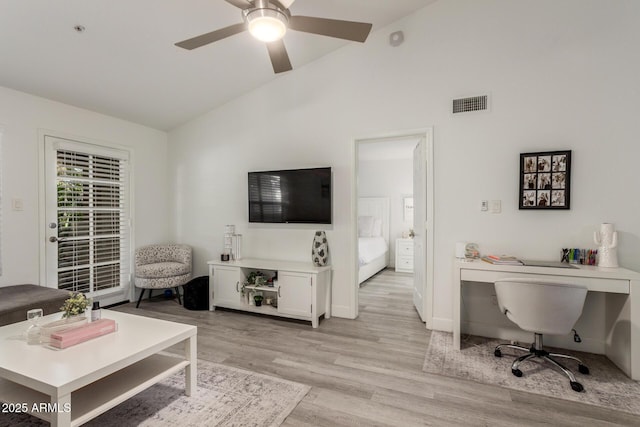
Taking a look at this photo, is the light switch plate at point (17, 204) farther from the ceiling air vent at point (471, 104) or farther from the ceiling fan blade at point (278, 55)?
the ceiling air vent at point (471, 104)

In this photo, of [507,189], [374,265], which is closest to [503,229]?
[507,189]

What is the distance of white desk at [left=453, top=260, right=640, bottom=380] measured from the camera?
2.39 metres

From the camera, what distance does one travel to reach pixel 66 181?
3.71 metres

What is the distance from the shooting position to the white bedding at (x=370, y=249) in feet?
17.4

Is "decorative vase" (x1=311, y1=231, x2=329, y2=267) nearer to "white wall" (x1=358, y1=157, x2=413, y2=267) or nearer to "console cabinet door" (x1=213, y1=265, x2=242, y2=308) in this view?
"console cabinet door" (x1=213, y1=265, x2=242, y2=308)

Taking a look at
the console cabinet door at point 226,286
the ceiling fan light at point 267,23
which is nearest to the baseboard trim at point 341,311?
the console cabinet door at point 226,286

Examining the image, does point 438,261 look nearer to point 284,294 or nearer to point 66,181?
point 284,294

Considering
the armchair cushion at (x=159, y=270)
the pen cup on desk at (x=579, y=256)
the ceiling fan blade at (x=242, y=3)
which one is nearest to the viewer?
the ceiling fan blade at (x=242, y=3)

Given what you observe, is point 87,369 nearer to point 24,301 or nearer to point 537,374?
point 24,301

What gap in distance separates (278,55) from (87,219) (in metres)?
3.25

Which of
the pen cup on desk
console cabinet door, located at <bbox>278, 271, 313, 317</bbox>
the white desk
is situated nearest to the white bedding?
console cabinet door, located at <bbox>278, 271, 313, 317</bbox>

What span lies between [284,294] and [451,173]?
2.24 metres

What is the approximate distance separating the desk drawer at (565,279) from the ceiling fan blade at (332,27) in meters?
2.13

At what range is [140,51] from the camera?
3092mm
